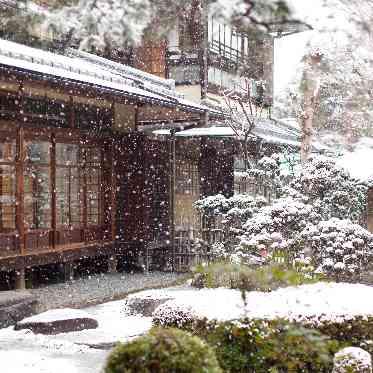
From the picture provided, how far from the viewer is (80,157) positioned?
1484 centimetres

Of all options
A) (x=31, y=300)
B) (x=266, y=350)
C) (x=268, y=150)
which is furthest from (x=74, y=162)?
(x=266, y=350)

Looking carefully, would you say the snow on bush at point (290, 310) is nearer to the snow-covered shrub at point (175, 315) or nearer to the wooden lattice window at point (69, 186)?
the snow-covered shrub at point (175, 315)

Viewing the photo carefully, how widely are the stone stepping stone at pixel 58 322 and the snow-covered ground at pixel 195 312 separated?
9cm

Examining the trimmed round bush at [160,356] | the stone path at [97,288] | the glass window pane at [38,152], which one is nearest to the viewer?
the trimmed round bush at [160,356]

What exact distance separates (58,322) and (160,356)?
5069 millimetres

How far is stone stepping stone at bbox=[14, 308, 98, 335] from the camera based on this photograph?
933 cm

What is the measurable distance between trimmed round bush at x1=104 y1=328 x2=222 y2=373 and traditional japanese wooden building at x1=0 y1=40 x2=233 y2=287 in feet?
21.7

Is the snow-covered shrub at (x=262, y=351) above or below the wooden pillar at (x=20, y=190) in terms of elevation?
below

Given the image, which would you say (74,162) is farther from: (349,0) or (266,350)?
(349,0)

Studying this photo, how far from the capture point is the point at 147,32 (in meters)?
5.20

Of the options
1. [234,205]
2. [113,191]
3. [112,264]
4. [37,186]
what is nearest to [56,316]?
[37,186]

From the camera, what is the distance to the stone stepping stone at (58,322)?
933 centimetres

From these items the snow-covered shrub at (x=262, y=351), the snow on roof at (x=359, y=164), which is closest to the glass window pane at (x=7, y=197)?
the snow on roof at (x=359, y=164)

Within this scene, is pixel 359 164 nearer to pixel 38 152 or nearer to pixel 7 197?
pixel 38 152
